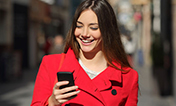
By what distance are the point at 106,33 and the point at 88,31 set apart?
16 centimetres

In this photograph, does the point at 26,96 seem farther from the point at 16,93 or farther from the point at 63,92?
the point at 63,92

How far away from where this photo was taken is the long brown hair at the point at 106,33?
2.12 meters

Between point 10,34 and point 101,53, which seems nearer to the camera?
point 101,53

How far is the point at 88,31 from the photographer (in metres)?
2.11

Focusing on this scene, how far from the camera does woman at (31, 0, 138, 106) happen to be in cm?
209

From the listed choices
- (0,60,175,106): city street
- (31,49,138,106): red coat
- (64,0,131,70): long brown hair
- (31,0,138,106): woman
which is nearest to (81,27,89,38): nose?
(31,0,138,106): woman

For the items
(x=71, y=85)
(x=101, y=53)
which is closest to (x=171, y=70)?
(x=101, y=53)

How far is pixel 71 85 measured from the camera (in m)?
1.81

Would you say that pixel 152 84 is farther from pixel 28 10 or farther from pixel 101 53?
pixel 28 10

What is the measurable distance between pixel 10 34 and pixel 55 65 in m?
12.1

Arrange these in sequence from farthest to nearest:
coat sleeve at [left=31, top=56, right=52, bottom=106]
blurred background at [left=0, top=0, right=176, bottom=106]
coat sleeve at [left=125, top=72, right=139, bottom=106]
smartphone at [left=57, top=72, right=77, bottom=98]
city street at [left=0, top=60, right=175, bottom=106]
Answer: blurred background at [left=0, top=0, right=176, bottom=106] → city street at [left=0, top=60, right=175, bottom=106] → coat sleeve at [left=125, top=72, right=139, bottom=106] → coat sleeve at [left=31, top=56, right=52, bottom=106] → smartphone at [left=57, top=72, right=77, bottom=98]

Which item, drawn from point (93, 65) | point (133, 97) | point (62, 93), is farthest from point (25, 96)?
point (62, 93)

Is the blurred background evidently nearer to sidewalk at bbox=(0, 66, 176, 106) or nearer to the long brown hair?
sidewalk at bbox=(0, 66, 176, 106)

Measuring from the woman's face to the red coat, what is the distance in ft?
0.52
